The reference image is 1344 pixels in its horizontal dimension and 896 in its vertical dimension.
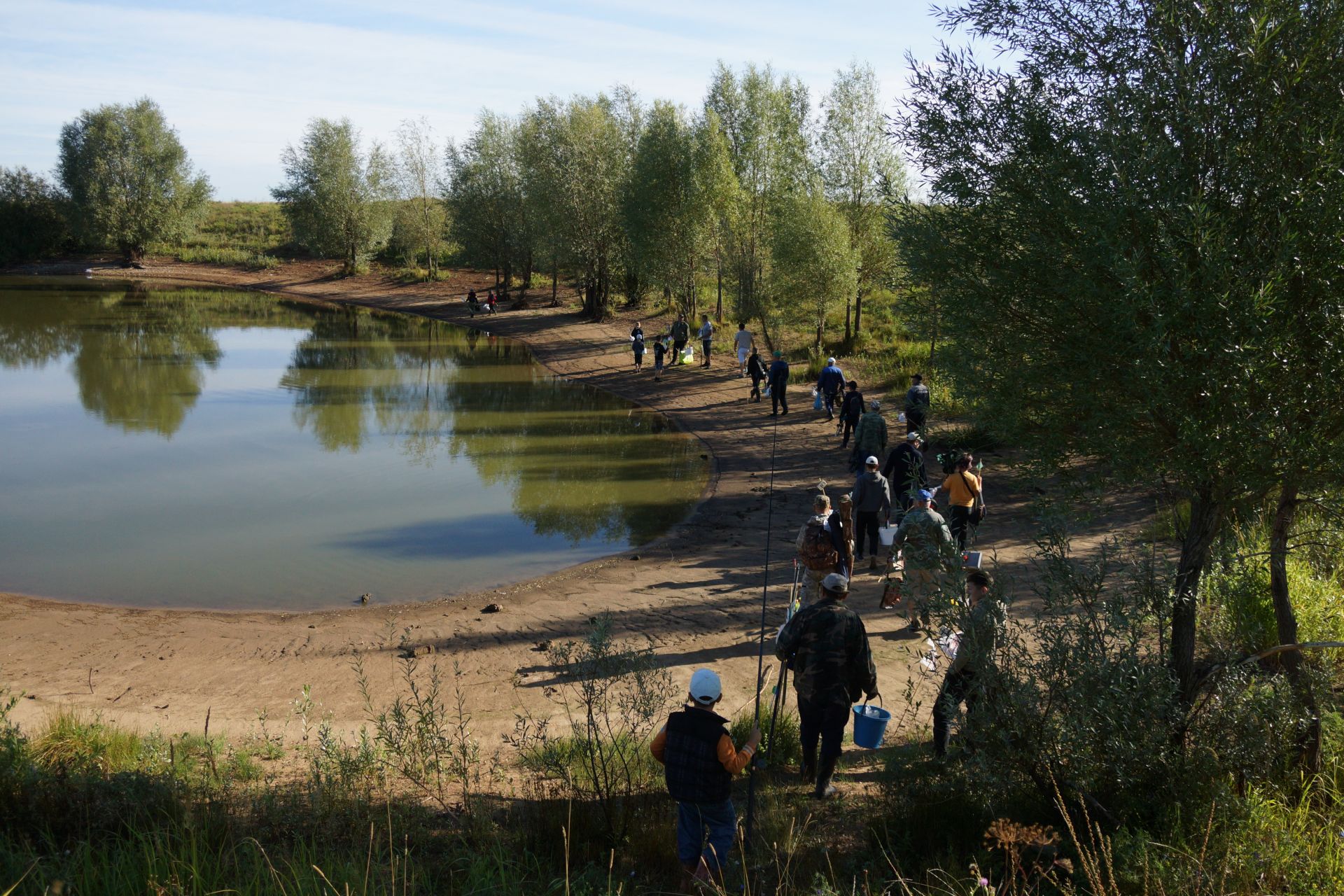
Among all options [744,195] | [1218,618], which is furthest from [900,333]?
[1218,618]

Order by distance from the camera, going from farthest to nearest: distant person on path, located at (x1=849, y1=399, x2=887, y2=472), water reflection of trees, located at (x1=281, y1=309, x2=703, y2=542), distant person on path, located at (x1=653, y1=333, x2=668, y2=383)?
1. distant person on path, located at (x1=653, y1=333, x2=668, y2=383)
2. water reflection of trees, located at (x1=281, y1=309, x2=703, y2=542)
3. distant person on path, located at (x1=849, y1=399, x2=887, y2=472)

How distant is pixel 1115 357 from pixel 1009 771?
2.71 meters

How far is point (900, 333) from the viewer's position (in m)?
33.3

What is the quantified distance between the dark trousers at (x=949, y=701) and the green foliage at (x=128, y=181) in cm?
7252

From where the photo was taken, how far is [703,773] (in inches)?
207

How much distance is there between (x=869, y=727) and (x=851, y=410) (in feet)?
41.9

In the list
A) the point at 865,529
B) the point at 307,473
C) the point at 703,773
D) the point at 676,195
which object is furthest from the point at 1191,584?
the point at 676,195

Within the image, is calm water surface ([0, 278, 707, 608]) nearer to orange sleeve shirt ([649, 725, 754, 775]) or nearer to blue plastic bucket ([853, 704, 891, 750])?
blue plastic bucket ([853, 704, 891, 750])

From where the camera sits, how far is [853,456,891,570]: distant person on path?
12.1 metres

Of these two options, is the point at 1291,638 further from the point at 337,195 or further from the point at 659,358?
Result: the point at 337,195

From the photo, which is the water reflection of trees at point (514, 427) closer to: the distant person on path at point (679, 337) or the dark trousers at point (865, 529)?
the distant person on path at point (679, 337)

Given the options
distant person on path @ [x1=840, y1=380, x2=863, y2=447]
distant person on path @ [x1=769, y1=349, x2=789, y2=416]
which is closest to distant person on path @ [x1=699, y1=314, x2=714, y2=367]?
distant person on path @ [x1=769, y1=349, x2=789, y2=416]

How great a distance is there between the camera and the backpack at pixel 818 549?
32.1ft

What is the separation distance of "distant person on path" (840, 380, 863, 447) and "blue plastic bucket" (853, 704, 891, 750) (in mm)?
12152
